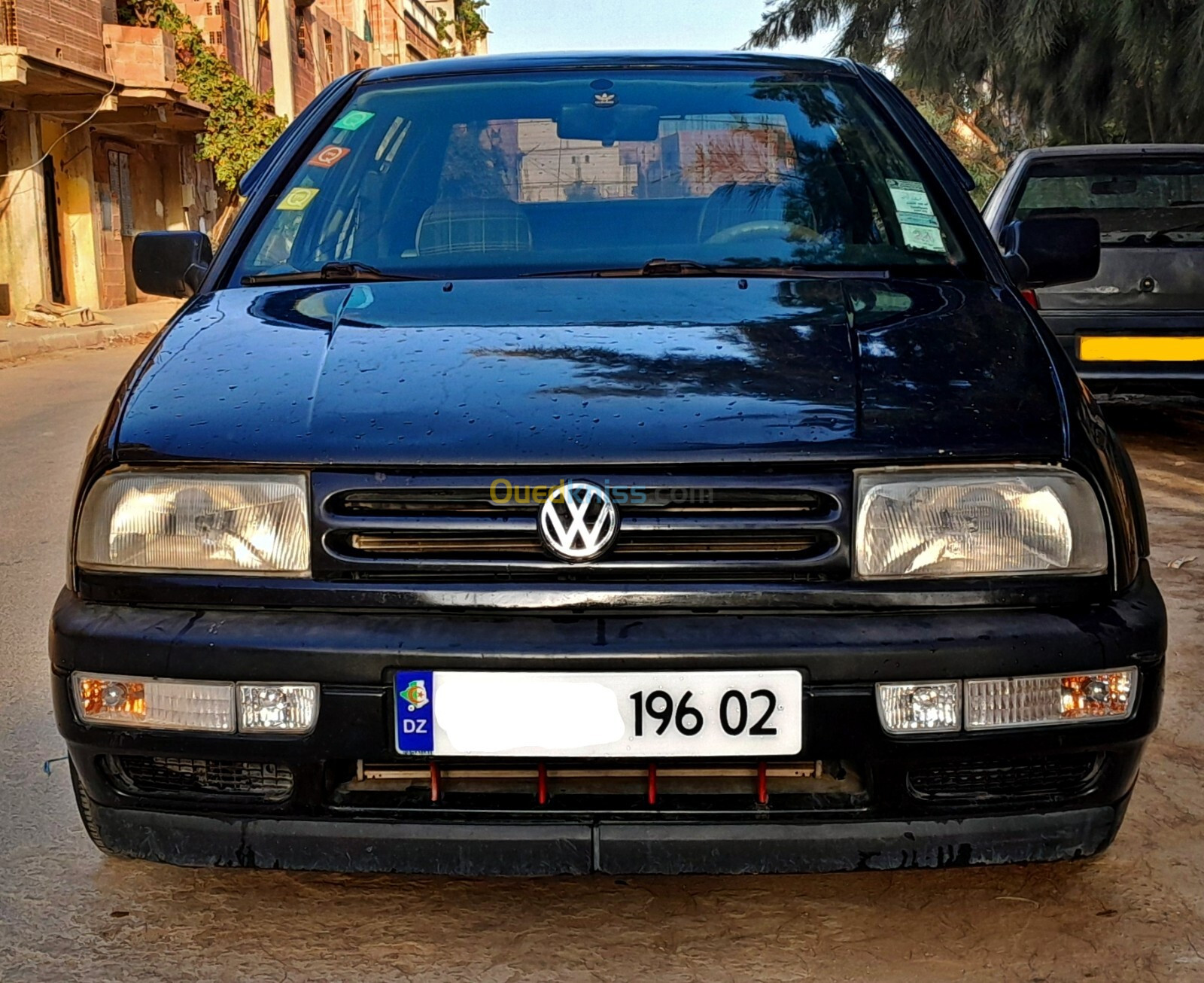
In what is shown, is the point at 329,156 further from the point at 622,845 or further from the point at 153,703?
the point at 622,845

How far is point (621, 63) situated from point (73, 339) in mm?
14962

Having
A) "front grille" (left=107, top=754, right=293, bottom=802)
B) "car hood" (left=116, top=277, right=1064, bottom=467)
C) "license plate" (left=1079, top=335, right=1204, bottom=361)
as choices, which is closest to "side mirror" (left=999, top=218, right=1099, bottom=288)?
"car hood" (left=116, top=277, right=1064, bottom=467)

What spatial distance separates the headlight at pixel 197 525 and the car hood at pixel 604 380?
4cm

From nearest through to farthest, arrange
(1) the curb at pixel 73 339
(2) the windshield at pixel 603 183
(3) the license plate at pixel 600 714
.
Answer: (3) the license plate at pixel 600 714, (2) the windshield at pixel 603 183, (1) the curb at pixel 73 339

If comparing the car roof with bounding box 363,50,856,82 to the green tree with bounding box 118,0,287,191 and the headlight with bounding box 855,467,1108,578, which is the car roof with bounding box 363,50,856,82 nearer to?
the headlight with bounding box 855,467,1108,578

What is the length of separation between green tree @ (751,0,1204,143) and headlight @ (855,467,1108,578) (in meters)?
7.97

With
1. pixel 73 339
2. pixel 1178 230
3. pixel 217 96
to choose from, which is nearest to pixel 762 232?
pixel 1178 230

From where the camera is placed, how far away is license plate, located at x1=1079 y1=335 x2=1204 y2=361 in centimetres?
710

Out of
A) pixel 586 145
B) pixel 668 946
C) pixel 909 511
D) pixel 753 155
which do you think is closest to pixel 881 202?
pixel 753 155

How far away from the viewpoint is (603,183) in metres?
3.19

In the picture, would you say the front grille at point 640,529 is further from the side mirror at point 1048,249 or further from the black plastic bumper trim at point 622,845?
the side mirror at point 1048,249

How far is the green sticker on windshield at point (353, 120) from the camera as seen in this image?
3.46m

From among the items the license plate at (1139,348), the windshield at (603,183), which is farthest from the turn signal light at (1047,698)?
the license plate at (1139,348)

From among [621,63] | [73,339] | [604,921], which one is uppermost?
[621,63]
